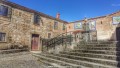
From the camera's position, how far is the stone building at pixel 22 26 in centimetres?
1264

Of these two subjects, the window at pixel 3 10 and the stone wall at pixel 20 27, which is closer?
the window at pixel 3 10

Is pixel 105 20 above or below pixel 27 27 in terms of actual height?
above

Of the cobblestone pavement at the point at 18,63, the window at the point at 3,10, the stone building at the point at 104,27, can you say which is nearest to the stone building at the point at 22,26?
the window at the point at 3,10

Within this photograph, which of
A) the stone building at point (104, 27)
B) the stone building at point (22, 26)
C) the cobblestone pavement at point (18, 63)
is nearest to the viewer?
the cobblestone pavement at point (18, 63)

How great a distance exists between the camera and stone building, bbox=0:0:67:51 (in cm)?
1264

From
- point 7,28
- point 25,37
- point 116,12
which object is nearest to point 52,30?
point 25,37

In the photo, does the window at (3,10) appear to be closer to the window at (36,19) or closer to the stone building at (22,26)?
the stone building at (22,26)

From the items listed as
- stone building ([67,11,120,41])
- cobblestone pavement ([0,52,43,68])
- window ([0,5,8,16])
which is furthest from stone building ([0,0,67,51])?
stone building ([67,11,120,41])

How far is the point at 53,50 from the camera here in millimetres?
11328

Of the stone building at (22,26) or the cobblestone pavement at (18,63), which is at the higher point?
the stone building at (22,26)

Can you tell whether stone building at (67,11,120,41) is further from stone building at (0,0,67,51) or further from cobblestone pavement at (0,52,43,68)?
cobblestone pavement at (0,52,43,68)

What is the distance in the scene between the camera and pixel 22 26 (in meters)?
14.5

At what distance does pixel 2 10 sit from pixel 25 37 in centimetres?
407

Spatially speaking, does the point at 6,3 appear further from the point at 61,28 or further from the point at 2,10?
the point at 61,28
